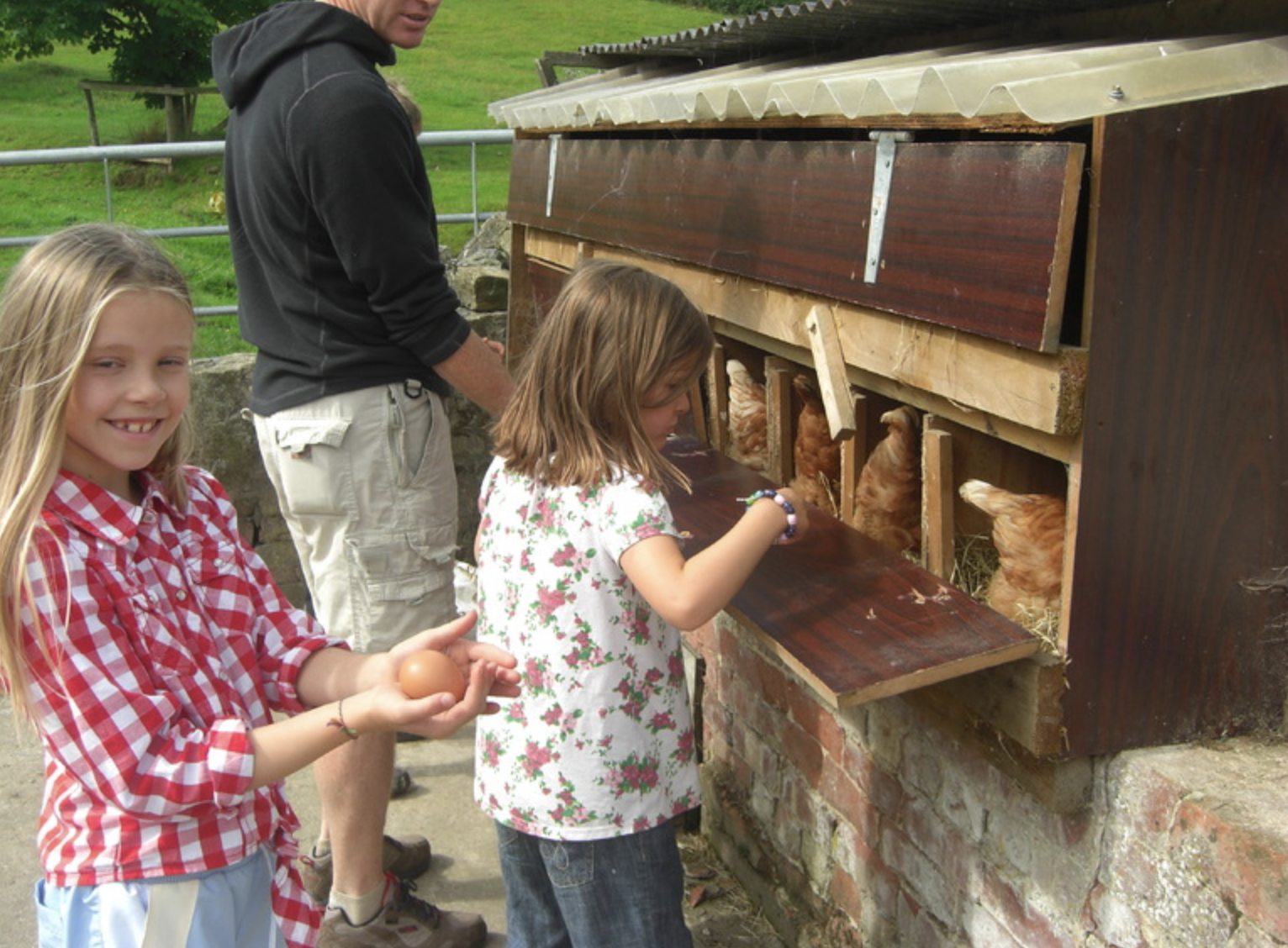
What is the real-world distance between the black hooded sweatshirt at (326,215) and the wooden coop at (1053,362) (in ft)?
2.41

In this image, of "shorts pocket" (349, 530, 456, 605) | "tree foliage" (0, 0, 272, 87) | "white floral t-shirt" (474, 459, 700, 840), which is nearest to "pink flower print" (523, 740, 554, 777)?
"white floral t-shirt" (474, 459, 700, 840)

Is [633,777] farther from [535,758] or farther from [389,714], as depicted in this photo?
[389,714]

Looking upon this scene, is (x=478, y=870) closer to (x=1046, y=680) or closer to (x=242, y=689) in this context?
(x=242, y=689)

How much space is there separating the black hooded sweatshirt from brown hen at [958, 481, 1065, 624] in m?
1.31

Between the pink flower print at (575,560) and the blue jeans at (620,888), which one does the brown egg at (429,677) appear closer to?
the pink flower print at (575,560)

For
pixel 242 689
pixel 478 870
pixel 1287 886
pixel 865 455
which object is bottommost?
pixel 478 870

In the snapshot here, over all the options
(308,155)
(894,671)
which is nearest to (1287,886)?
(894,671)

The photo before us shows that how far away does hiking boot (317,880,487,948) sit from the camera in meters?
2.99

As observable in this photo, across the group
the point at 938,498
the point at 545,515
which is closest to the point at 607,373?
the point at 545,515

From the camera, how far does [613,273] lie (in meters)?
2.22

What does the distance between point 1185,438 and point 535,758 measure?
119cm

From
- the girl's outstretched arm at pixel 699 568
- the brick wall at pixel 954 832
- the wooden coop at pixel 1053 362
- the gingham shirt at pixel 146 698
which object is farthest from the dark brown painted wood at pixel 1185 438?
the gingham shirt at pixel 146 698

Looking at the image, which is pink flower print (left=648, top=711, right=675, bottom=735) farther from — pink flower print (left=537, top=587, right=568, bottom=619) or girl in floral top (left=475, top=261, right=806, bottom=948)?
pink flower print (left=537, top=587, right=568, bottom=619)

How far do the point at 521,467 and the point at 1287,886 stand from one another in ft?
4.39
